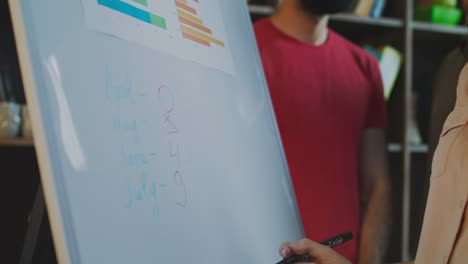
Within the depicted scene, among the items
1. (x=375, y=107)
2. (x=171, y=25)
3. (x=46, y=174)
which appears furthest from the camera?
(x=375, y=107)

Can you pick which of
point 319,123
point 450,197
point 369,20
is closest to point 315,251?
point 450,197

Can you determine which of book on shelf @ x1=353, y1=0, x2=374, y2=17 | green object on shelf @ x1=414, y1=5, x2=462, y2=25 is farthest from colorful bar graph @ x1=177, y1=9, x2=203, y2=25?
green object on shelf @ x1=414, y1=5, x2=462, y2=25

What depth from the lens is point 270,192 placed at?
0.89 meters

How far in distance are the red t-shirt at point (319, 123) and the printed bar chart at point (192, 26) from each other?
0.56 m

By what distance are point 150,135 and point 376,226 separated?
3.20 ft

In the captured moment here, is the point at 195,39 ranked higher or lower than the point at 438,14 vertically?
lower

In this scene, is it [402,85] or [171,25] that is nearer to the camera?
[171,25]

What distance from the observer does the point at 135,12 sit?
653 millimetres

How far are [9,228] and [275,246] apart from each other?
3.41 feet

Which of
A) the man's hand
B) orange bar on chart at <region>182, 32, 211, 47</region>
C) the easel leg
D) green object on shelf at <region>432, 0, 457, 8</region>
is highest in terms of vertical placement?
green object on shelf at <region>432, 0, 457, 8</region>

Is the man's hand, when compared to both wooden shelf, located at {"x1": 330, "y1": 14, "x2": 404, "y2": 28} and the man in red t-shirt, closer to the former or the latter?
the man in red t-shirt

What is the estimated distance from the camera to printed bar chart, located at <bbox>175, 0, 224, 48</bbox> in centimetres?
77

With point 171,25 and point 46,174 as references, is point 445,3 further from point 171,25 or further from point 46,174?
point 46,174

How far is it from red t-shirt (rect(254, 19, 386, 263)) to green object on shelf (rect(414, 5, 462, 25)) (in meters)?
0.80
